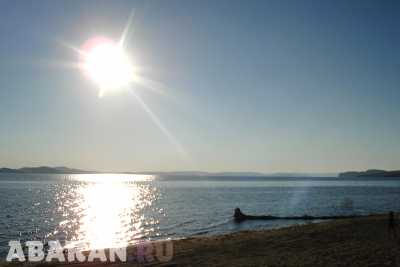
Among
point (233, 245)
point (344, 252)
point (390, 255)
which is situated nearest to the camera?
point (390, 255)

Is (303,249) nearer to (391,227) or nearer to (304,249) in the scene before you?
(304,249)

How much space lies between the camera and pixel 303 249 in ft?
76.1

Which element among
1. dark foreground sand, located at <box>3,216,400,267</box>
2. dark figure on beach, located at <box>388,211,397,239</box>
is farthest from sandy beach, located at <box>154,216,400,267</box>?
dark figure on beach, located at <box>388,211,397,239</box>

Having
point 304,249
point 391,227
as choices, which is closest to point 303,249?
point 304,249

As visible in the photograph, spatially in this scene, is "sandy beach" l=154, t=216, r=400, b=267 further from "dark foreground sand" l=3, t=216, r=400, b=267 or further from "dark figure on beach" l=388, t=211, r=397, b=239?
"dark figure on beach" l=388, t=211, r=397, b=239

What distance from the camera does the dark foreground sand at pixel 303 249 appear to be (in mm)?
19766

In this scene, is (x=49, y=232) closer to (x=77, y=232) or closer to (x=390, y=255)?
(x=77, y=232)

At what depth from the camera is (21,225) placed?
5059 cm

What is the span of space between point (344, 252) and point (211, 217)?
40207mm

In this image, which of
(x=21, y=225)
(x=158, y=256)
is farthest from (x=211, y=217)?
(x=158, y=256)

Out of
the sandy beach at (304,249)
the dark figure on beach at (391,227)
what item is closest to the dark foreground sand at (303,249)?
the sandy beach at (304,249)

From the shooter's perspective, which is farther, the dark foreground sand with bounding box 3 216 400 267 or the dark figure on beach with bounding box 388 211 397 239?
the dark figure on beach with bounding box 388 211 397 239

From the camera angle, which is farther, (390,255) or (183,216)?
(183,216)

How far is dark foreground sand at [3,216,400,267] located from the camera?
19.8 m
